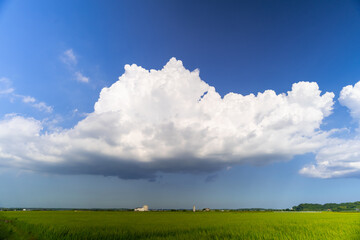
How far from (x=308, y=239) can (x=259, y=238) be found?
2439 mm

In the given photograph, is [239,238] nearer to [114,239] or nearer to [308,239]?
[308,239]

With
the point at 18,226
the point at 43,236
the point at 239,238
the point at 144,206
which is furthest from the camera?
the point at 144,206

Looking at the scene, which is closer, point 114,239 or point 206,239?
point 206,239

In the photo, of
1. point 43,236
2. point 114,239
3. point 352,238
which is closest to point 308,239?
point 352,238

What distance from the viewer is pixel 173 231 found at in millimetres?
13820

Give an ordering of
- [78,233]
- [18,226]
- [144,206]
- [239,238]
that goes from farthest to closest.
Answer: [144,206], [18,226], [78,233], [239,238]

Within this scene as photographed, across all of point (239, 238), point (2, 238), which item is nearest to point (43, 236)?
point (2, 238)

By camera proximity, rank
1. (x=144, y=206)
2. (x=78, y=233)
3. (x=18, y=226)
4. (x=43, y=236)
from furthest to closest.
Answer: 1. (x=144, y=206)
2. (x=18, y=226)
3. (x=43, y=236)
4. (x=78, y=233)

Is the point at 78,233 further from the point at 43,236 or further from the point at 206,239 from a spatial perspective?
the point at 206,239

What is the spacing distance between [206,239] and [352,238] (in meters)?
8.42

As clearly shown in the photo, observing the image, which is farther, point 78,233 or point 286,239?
point 78,233

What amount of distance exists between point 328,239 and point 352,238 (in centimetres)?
213

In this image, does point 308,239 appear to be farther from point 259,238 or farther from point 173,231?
point 173,231

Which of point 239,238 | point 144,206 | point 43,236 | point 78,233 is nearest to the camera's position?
point 239,238
